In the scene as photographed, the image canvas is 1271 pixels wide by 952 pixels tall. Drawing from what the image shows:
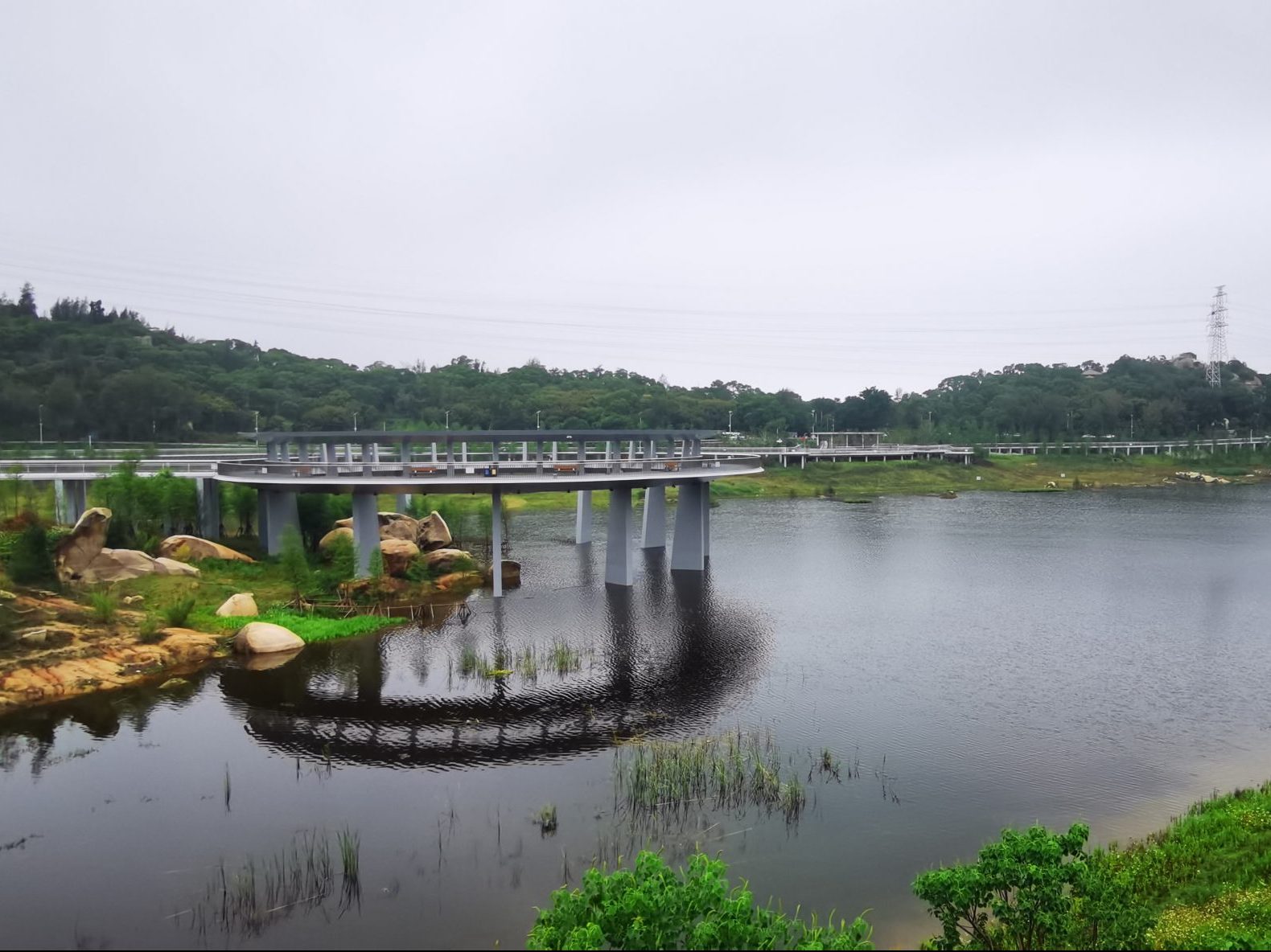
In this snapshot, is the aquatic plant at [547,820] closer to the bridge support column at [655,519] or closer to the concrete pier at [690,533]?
the concrete pier at [690,533]

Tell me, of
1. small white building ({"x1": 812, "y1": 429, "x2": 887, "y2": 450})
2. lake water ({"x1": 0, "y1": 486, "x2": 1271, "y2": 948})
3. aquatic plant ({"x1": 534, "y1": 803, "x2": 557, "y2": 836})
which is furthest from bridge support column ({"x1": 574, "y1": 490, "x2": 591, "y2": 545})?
small white building ({"x1": 812, "y1": 429, "x2": 887, "y2": 450})

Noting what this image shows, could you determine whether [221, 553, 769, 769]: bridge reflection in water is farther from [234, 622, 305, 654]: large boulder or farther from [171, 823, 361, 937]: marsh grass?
[171, 823, 361, 937]: marsh grass

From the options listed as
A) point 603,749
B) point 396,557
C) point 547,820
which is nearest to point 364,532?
point 396,557

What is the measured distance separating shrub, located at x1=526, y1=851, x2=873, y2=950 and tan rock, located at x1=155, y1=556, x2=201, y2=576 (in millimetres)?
27066

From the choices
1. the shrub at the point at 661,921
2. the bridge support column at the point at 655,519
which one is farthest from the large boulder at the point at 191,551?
the shrub at the point at 661,921

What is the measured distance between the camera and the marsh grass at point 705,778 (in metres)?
16.9

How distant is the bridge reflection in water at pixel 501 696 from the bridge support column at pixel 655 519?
15778mm

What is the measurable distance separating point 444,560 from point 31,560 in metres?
15.1

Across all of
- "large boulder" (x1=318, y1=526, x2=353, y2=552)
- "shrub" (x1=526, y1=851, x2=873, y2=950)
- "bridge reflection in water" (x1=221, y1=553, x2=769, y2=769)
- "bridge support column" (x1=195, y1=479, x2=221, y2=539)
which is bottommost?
"bridge reflection in water" (x1=221, y1=553, x2=769, y2=769)

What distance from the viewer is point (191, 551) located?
35.3 m

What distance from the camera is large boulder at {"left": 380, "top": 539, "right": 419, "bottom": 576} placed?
121ft

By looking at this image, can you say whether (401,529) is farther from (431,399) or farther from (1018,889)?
(431,399)

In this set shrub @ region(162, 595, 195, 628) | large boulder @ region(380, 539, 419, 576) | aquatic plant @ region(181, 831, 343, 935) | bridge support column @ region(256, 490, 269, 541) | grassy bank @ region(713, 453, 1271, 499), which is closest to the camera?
aquatic plant @ region(181, 831, 343, 935)

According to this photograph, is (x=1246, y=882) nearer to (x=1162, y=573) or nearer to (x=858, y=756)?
(x=858, y=756)
